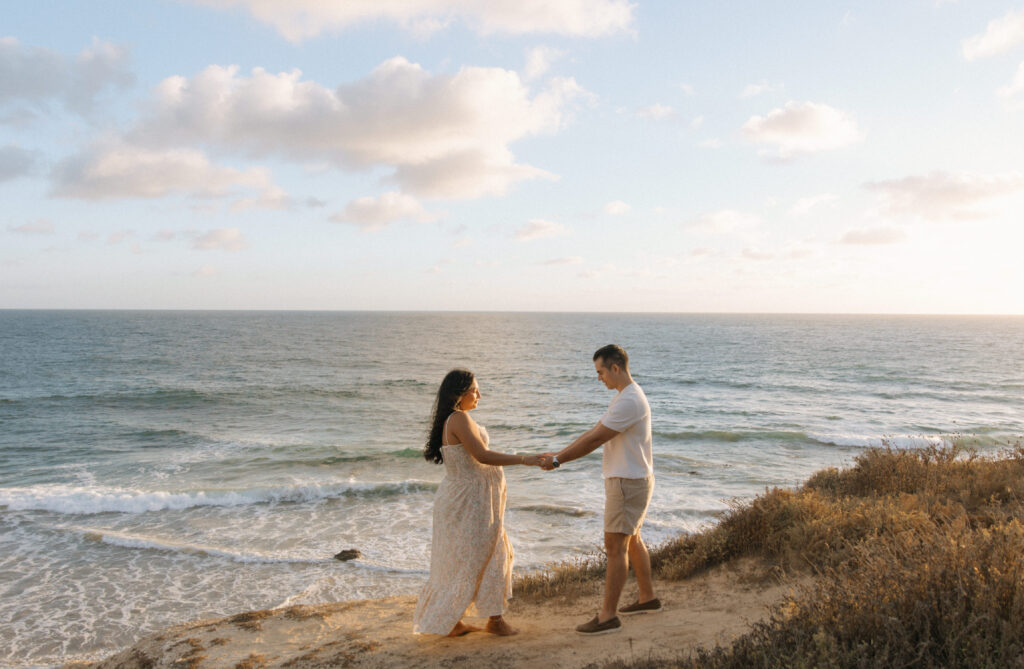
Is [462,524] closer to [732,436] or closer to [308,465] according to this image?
[308,465]

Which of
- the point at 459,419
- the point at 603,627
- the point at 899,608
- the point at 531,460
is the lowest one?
the point at 603,627

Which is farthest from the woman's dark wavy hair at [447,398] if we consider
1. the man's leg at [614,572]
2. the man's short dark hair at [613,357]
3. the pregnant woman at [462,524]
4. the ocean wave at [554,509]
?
the ocean wave at [554,509]

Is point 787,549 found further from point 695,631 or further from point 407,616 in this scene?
point 407,616

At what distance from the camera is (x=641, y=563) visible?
5.40 m

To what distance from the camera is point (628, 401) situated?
4.88 meters

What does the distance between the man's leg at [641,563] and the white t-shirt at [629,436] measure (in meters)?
0.74

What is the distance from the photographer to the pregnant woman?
4922 millimetres

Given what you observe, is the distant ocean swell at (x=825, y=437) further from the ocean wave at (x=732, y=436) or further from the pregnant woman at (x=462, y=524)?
the pregnant woman at (x=462, y=524)

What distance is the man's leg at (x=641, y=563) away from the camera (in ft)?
17.6

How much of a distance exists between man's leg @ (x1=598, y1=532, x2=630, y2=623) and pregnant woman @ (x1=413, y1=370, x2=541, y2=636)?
0.89m

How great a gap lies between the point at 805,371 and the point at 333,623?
1723 inches

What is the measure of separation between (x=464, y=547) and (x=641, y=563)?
5.48 feet

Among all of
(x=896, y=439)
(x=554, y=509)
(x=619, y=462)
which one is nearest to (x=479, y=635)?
(x=619, y=462)

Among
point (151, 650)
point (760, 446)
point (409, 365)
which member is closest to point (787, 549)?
point (151, 650)
